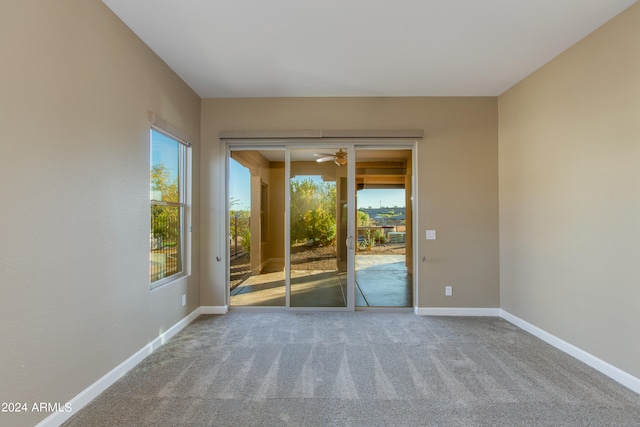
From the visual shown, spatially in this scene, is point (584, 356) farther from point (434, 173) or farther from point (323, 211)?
point (323, 211)

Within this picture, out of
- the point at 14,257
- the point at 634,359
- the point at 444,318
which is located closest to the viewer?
the point at 14,257

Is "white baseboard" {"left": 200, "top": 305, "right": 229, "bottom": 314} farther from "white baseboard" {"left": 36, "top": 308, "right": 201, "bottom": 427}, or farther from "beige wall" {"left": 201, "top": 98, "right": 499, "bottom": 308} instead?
"white baseboard" {"left": 36, "top": 308, "right": 201, "bottom": 427}

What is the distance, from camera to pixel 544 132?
3.01 metres

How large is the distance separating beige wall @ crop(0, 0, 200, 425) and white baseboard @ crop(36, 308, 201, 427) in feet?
0.16

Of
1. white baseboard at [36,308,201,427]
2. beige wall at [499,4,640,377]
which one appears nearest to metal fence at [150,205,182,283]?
white baseboard at [36,308,201,427]

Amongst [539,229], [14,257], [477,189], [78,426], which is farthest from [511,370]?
[14,257]

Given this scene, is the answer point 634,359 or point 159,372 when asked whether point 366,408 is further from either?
point 634,359

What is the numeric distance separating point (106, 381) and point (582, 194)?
4.21 metres

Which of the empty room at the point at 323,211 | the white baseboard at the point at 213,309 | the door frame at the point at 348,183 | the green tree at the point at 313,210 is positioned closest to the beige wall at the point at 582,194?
the empty room at the point at 323,211

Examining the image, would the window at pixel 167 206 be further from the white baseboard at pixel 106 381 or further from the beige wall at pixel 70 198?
the white baseboard at pixel 106 381

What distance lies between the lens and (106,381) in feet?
7.05

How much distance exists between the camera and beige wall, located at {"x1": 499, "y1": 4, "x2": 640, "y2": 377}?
7.22ft

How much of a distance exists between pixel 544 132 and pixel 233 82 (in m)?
3.45

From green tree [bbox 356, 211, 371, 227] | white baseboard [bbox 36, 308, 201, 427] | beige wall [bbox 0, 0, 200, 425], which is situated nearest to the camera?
beige wall [bbox 0, 0, 200, 425]
